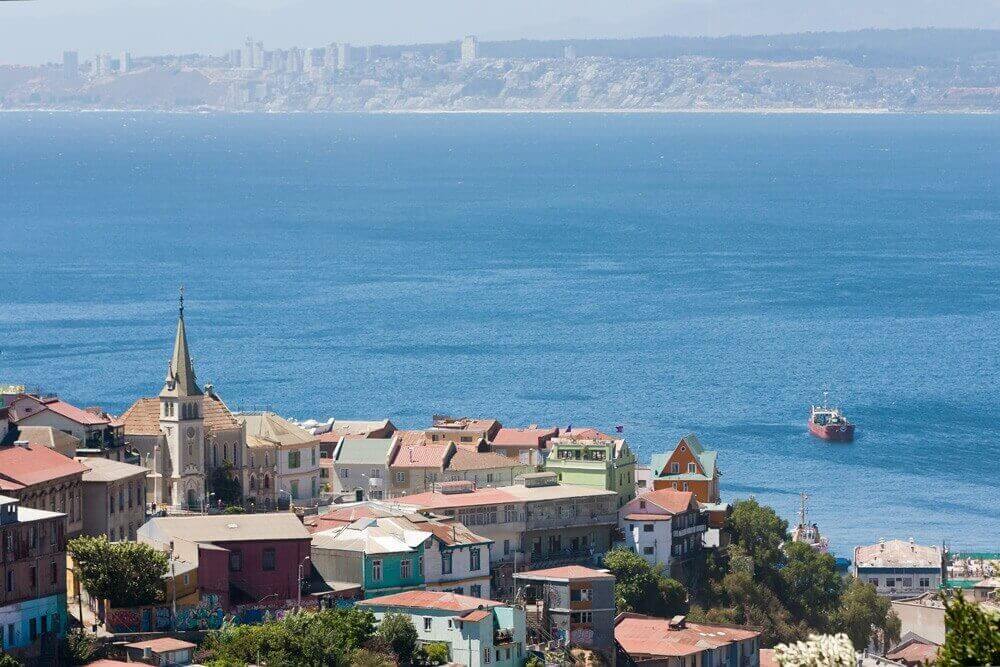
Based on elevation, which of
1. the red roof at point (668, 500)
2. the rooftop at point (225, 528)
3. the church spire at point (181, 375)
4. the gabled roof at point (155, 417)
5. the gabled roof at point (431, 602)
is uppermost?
the church spire at point (181, 375)

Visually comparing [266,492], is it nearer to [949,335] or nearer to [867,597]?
[867,597]

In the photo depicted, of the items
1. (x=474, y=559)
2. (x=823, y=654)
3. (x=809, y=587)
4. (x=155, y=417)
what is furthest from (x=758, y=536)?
(x=823, y=654)

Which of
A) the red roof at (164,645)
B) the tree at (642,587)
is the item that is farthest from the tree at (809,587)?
the red roof at (164,645)

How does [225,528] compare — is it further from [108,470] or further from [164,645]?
[164,645]

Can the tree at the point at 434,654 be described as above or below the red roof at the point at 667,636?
above

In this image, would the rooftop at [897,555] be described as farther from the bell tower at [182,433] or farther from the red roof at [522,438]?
the bell tower at [182,433]

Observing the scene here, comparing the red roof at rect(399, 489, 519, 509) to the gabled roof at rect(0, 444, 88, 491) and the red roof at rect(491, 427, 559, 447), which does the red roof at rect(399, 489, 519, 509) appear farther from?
the gabled roof at rect(0, 444, 88, 491)

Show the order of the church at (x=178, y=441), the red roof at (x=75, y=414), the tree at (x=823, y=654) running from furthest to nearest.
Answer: the church at (x=178, y=441) → the red roof at (x=75, y=414) → the tree at (x=823, y=654)
